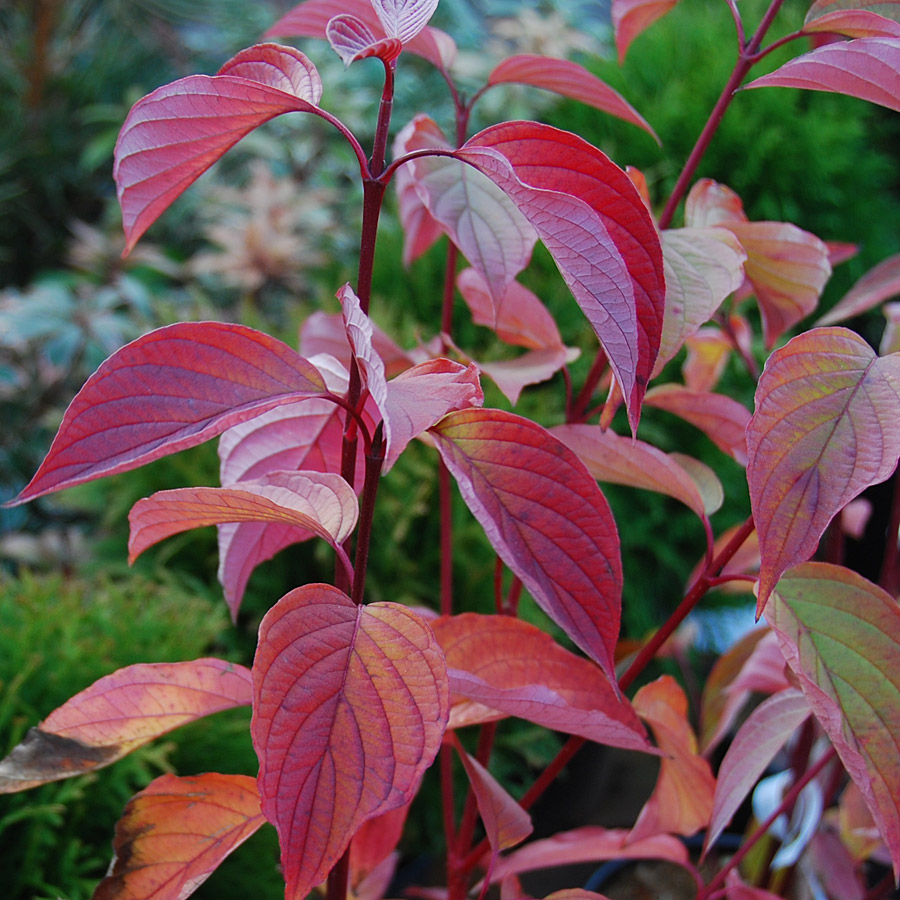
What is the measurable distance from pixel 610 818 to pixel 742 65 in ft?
4.01

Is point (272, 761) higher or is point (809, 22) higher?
point (809, 22)

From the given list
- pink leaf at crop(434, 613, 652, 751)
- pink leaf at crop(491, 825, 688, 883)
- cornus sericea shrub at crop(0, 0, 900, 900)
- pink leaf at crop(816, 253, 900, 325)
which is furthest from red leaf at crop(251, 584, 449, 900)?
pink leaf at crop(816, 253, 900, 325)

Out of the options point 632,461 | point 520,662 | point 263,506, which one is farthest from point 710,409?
point 263,506

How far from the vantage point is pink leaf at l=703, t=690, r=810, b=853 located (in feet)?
1.57

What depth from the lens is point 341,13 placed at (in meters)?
0.45

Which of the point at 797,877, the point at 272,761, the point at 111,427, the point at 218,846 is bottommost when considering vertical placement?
the point at 797,877

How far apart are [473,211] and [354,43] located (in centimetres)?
15

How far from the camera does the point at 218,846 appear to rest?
443mm

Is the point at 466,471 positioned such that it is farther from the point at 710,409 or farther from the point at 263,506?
the point at 710,409

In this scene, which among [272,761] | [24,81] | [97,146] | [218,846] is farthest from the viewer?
[24,81]

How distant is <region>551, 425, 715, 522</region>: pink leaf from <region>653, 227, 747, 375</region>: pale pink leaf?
0.25 ft

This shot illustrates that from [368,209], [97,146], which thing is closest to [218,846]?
[368,209]

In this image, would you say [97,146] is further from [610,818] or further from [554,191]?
[554,191]

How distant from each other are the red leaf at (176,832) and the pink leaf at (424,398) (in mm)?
242
